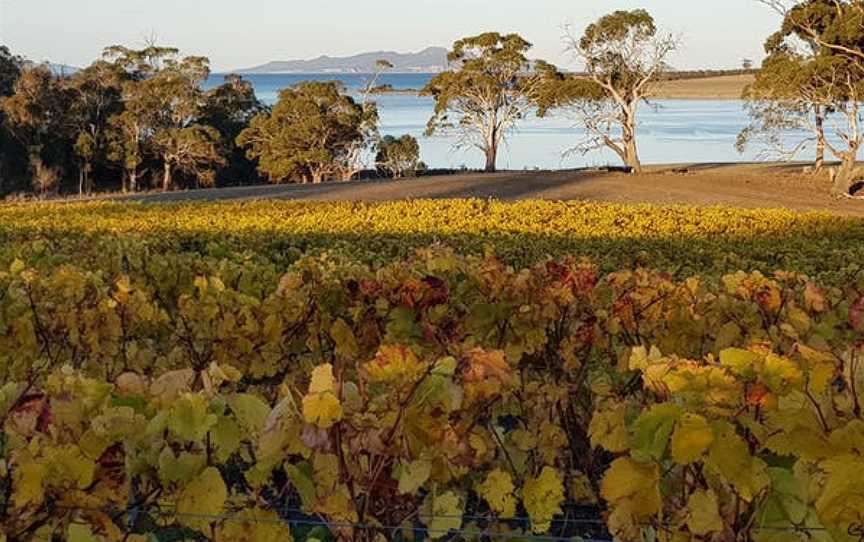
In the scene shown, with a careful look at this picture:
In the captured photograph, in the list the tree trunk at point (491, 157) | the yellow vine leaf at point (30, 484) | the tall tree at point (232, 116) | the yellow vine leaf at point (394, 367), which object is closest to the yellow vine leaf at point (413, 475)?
the yellow vine leaf at point (394, 367)

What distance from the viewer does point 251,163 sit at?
41906mm

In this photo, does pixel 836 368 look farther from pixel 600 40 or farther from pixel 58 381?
pixel 600 40

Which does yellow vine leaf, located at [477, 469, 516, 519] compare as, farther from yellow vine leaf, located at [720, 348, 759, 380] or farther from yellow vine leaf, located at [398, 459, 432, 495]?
yellow vine leaf, located at [720, 348, 759, 380]

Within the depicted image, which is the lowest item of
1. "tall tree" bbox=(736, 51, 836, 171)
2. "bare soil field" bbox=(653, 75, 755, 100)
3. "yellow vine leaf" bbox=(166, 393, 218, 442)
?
"yellow vine leaf" bbox=(166, 393, 218, 442)

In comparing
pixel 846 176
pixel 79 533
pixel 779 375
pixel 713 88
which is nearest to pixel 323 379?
pixel 79 533

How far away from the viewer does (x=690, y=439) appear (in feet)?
5.37

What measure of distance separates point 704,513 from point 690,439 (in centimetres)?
18

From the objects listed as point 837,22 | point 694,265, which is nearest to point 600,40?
point 837,22

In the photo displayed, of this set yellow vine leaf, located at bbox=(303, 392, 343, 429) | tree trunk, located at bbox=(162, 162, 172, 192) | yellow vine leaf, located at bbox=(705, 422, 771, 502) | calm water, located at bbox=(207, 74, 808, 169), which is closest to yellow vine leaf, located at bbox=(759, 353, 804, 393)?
yellow vine leaf, located at bbox=(705, 422, 771, 502)

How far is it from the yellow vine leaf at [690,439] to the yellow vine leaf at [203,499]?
0.81 m

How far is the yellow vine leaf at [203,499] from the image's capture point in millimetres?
1736

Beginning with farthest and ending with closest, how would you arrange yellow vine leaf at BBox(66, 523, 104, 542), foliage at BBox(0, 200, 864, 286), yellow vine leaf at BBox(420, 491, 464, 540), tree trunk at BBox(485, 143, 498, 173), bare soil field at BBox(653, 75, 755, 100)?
bare soil field at BBox(653, 75, 755, 100) < tree trunk at BBox(485, 143, 498, 173) < foliage at BBox(0, 200, 864, 286) < yellow vine leaf at BBox(420, 491, 464, 540) < yellow vine leaf at BBox(66, 523, 104, 542)

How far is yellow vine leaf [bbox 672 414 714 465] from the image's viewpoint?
163 centimetres

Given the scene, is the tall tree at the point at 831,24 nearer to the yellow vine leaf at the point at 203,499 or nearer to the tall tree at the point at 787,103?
the tall tree at the point at 787,103
